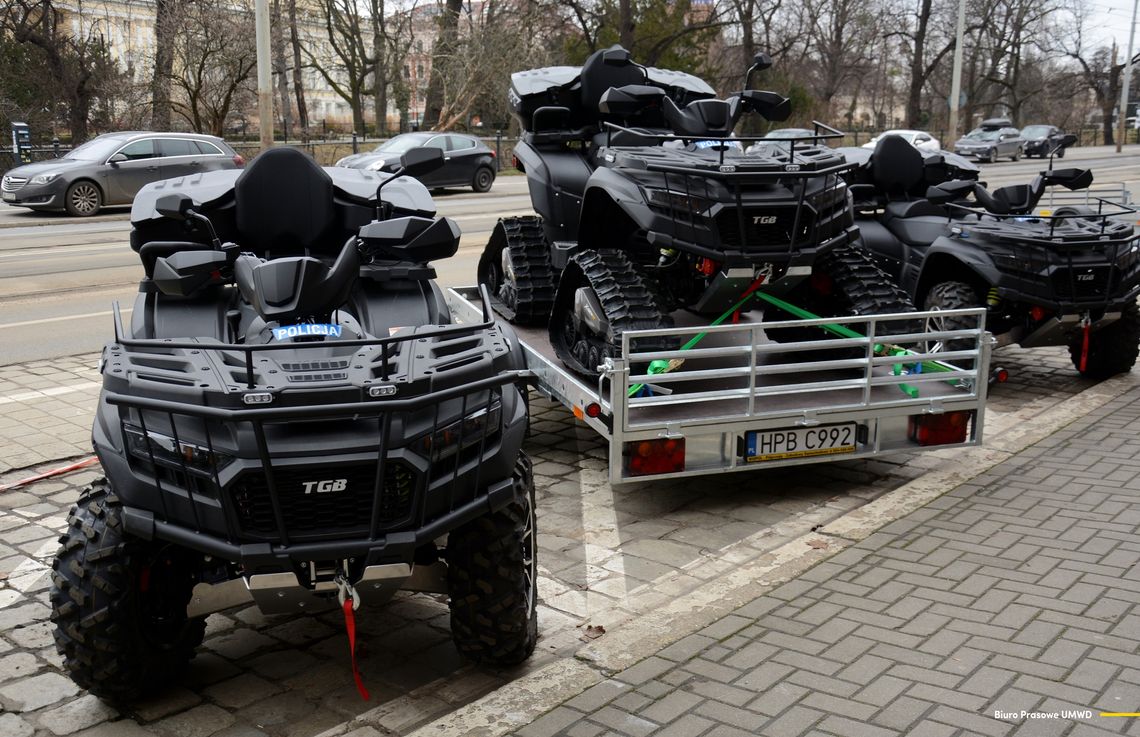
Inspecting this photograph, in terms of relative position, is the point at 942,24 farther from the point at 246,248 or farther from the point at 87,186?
the point at 246,248

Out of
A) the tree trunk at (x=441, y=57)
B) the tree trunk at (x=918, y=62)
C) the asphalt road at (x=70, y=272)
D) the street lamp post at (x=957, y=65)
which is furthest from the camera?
the tree trunk at (x=918, y=62)

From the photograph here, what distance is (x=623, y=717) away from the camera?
13.4ft

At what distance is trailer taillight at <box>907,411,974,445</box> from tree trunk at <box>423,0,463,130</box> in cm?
3711

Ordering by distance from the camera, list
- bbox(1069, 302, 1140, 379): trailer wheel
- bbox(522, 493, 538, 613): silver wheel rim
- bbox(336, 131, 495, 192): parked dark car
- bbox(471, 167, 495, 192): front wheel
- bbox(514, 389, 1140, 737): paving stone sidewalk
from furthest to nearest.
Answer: bbox(471, 167, 495, 192): front wheel < bbox(336, 131, 495, 192): parked dark car < bbox(1069, 302, 1140, 379): trailer wheel < bbox(522, 493, 538, 613): silver wheel rim < bbox(514, 389, 1140, 737): paving stone sidewalk

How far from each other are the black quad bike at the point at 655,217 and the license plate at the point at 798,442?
840mm

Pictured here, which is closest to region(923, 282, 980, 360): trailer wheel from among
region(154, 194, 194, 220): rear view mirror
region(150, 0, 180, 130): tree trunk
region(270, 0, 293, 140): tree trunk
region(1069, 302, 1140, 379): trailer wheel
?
region(1069, 302, 1140, 379): trailer wheel

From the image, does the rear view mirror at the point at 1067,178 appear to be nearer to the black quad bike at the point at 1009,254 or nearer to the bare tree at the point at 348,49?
the black quad bike at the point at 1009,254

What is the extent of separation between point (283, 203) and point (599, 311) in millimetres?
2202

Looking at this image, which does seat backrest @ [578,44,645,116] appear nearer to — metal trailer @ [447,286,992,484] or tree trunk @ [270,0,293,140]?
metal trailer @ [447,286,992,484]

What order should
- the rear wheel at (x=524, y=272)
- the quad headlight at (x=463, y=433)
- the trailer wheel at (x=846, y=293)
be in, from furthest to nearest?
1. the rear wheel at (x=524, y=272)
2. the trailer wheel at (x=846, y=293)
3. the quad headlight at (x=463, y=433)

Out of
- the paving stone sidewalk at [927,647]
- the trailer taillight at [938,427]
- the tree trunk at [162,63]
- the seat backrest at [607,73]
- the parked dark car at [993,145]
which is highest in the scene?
the tree trunk at [162,63]

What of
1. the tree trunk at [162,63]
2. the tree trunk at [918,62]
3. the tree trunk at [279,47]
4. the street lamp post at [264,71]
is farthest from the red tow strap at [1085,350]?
the tree trunk at [918,62]

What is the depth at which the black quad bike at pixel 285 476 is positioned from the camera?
3.69m

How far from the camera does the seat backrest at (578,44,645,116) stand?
8.75 metres
